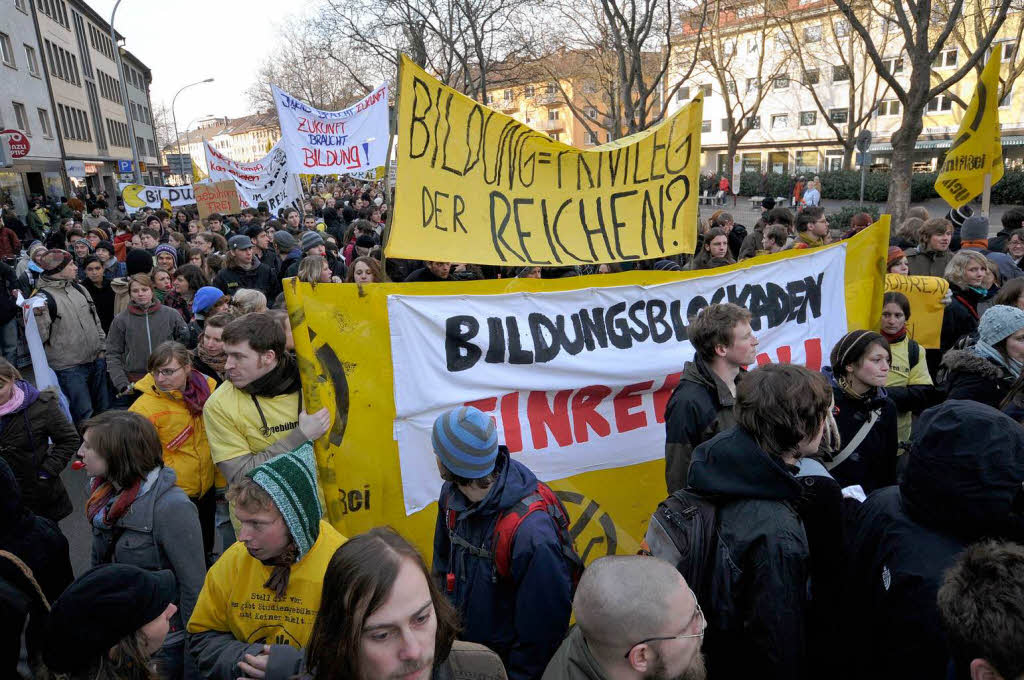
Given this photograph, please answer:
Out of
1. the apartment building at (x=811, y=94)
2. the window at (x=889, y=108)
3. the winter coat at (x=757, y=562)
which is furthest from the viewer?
the window at (x=889, y=108)

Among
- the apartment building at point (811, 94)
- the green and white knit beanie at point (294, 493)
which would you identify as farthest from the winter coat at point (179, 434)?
the apartment building at point (811, 94)

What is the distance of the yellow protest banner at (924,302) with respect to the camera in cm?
500

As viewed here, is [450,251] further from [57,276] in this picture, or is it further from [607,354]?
[57,276]

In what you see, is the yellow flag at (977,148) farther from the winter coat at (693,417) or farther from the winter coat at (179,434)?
the winter coat at (179,434)

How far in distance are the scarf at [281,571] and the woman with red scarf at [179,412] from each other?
171cm

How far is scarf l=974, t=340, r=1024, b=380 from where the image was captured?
11.0ft

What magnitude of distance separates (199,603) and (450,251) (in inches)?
77.0

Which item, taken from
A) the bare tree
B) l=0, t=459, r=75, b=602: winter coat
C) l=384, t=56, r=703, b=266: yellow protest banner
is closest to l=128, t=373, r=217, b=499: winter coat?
l=0, t=459, r=75, b=602: winter coat

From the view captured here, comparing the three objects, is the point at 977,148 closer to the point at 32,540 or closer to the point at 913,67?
the point at 913,67

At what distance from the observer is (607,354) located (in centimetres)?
355

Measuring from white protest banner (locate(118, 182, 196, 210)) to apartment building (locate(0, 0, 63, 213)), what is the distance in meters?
15.2

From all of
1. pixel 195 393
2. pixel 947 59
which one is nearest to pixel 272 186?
pixel 195 393

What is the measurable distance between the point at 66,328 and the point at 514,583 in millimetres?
5864

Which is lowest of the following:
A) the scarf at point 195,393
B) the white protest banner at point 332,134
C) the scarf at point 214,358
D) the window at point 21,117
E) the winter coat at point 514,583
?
the winter coat at point 514,583
